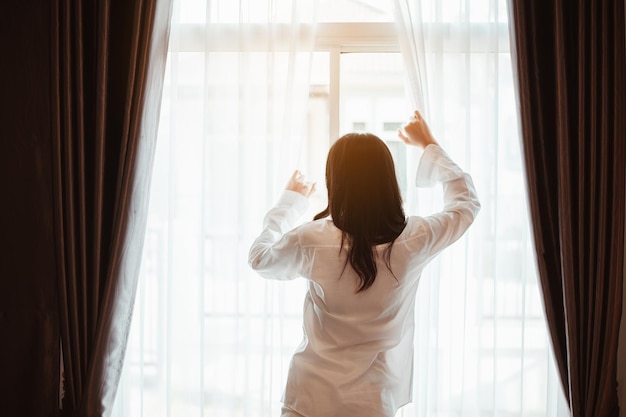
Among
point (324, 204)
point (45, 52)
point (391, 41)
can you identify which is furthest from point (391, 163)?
point (45, 52)

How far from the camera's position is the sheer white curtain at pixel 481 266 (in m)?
1.87

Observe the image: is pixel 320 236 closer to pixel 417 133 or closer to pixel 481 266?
pixel 417 133

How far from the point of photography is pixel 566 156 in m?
1.75

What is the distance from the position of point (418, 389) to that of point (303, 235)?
0.75 m

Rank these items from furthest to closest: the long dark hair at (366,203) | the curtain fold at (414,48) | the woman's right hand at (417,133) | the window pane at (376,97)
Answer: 1. the window pane at (376,97)
2. the curtain fold at (414,48)
3. the woman's right hand at (417,133)
4. the long dark hair at (366,203)

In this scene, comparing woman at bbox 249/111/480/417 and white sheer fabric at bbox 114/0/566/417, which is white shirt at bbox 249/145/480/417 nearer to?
woman at bbox 249/111/480/417

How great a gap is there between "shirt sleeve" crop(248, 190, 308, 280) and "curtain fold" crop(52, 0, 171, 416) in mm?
462

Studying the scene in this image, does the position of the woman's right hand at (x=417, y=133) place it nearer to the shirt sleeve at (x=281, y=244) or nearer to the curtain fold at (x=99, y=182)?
the shirt sleeve at (x=281, y=244)

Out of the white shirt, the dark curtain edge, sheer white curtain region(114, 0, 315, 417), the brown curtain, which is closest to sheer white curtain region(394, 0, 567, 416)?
the brown curtain

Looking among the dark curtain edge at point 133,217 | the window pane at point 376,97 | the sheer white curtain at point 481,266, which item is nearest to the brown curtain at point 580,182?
the sheer white curtain at point 481,266

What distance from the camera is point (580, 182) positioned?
175cm

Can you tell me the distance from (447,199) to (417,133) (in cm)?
23

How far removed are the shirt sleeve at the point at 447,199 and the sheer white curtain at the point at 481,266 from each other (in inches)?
8.0

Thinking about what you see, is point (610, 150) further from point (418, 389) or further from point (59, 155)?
point (59, 155)
